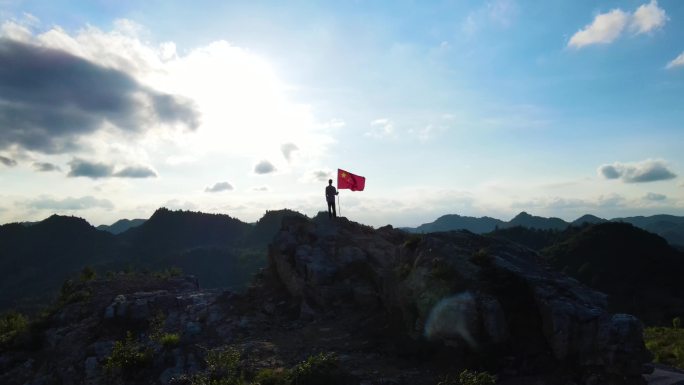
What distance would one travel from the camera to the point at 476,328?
50.3 feet

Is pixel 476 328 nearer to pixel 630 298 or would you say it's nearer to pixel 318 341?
pixel 318 341

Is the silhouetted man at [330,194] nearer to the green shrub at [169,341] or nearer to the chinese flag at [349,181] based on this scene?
the chinese flag at [349,181]

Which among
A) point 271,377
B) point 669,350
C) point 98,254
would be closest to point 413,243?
point 271,377

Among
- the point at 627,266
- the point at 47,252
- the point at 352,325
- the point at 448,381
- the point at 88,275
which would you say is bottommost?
the point at 627,266

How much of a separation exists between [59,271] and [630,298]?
178611 mm

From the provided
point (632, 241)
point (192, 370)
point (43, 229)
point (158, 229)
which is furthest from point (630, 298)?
point (43, 229)

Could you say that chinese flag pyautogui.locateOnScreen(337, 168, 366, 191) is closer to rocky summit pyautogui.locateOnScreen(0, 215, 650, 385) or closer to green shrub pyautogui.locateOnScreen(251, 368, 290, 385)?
rocky summit pyautogui.locateOnScreen(0, 215, 650, 385)

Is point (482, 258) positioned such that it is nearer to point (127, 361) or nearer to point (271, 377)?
point (271, 377)

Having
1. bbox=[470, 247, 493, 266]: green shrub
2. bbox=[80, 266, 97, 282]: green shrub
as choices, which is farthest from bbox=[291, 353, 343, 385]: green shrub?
bbox=[80, 266, 97, 282]: green shrub

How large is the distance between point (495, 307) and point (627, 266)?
9655 centimetres

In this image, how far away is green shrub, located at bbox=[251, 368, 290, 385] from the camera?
14172 millimetres

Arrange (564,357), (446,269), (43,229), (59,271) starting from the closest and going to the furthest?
(564,357) → (446,269) → (59,271) → (43,229)

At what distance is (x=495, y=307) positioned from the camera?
15414mm

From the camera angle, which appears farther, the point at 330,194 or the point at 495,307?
the point at 330,194
